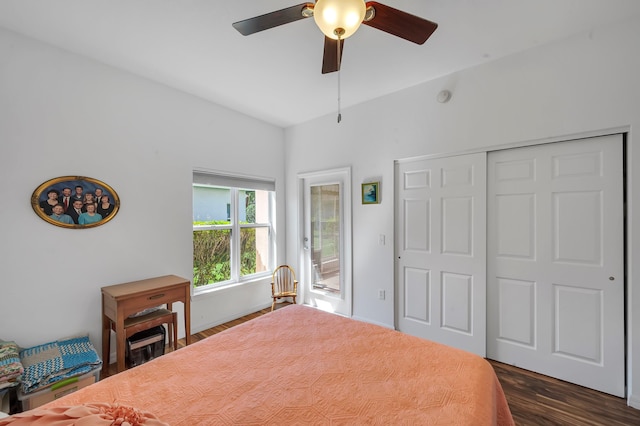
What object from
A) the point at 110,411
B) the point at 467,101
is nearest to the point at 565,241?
the point at 467,101

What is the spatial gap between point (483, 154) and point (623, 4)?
117cm

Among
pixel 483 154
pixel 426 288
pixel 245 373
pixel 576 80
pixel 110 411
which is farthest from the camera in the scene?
pixel 426 288

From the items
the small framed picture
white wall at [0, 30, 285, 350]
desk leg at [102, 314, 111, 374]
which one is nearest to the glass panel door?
the small framed picture

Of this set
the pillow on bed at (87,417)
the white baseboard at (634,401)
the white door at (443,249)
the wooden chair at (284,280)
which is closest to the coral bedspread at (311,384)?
the pillow on bed at (87,417)

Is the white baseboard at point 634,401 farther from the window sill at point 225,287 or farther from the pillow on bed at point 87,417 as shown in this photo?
the window sill at point 225,287

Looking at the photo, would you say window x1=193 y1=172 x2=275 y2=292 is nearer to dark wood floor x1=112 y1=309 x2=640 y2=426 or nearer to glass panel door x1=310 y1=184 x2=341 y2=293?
glass panel door x1=310 y1=184 x2=341 y2=293

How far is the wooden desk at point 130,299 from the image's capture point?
205cm

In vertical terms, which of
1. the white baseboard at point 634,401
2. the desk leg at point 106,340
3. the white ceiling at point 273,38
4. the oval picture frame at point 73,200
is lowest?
the white baseboard at point 634,401

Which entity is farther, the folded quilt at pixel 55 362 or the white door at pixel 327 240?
the white door at pixel 327 240

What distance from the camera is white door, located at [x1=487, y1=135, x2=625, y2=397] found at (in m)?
1.94

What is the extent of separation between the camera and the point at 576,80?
78.6 inches

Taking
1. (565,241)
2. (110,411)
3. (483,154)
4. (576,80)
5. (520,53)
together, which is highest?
(520,53)

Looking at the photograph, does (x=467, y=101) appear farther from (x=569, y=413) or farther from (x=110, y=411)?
(x=110, y=411)

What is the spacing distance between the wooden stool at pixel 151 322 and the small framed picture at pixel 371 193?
7.54 feet
